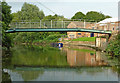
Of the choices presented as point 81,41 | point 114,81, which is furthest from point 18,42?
point 114,81

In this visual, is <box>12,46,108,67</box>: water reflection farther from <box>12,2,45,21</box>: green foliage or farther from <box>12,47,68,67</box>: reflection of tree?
<box>12,2,45,21</box>: green foliage

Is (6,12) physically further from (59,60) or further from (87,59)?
(87,59)

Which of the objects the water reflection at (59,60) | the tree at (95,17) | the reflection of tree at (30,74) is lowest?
the reflection of tree at (30,74)

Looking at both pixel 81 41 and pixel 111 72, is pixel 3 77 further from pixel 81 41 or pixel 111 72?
pixel 81 41

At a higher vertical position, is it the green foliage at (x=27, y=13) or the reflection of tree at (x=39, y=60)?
the green foliage at (x=27, y=13)

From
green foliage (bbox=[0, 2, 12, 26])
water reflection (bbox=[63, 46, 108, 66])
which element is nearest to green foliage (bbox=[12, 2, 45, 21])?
green foliage (bbox=[0, 2, 12, 26])

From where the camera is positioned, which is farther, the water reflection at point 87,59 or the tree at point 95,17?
the tree at point 95,17

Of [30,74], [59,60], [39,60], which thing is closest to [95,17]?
[59,60]

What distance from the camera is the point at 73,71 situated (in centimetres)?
2080

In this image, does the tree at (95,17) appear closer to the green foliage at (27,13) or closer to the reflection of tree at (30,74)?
the green foliage at (27,13)

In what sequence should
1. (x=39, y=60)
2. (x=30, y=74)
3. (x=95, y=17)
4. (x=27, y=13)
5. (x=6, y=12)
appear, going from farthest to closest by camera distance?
1. (x=95, y=17)
2. (x=27, y=13)
3. (x=6, y=12)
4. (x=39, y=60)
5. (x=30, y=74)

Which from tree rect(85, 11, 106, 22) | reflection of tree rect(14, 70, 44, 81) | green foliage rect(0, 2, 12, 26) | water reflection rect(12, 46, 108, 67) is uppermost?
tree rect(85, 11, 106, 22)

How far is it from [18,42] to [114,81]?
5963cm

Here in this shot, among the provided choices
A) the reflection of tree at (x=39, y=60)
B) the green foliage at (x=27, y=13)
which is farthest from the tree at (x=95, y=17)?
the reflection of tree at (x=39, y=60)
